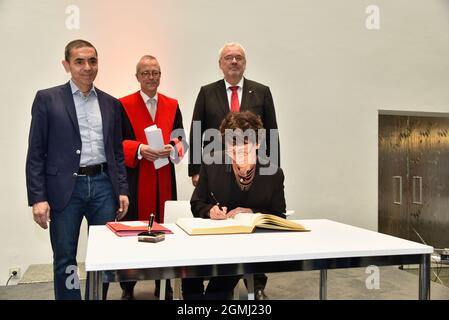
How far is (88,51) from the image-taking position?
2.45 m

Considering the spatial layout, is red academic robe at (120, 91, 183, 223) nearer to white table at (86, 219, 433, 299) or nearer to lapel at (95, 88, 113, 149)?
lapel at (95, 88, 113, 149)

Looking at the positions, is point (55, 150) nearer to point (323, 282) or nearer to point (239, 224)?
point (239, 224)

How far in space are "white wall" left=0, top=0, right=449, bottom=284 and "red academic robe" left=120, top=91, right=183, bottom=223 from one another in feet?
3.59

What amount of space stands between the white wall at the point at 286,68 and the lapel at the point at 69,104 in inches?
61.1

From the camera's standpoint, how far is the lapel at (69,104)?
7.95 ft

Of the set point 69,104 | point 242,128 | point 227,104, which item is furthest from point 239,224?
point 227,104

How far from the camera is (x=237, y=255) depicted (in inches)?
54.8

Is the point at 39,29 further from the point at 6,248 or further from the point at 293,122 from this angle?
the point at 293,122

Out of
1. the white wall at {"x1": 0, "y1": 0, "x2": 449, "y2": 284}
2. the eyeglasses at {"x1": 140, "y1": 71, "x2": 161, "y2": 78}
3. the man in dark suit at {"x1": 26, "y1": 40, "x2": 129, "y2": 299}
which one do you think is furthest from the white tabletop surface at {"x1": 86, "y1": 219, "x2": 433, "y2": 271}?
the white wall at {"x1": 0, "y1": 0, "x2": 449, "y2": 284}

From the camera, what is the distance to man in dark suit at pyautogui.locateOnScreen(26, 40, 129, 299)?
92.6 inches

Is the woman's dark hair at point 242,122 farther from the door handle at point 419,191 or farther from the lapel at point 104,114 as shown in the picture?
the door handle at point 419,191

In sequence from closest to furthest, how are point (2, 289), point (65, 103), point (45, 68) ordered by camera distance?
point (65, 103), point (2, 289), point (45, 68)

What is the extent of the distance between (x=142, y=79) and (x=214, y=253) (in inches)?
73.1
